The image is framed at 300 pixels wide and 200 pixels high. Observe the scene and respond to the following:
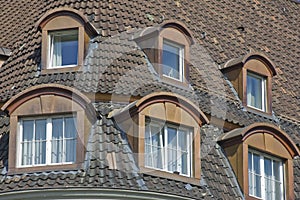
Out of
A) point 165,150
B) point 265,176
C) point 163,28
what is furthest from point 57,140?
point 265,176

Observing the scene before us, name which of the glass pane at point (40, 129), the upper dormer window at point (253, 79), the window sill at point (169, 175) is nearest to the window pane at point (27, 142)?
the glass pane at point (40, 129)

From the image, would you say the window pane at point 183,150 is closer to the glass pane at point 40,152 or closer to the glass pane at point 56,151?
the glass pane at point 56,151

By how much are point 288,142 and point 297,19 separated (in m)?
11.5

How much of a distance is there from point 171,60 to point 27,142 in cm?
541

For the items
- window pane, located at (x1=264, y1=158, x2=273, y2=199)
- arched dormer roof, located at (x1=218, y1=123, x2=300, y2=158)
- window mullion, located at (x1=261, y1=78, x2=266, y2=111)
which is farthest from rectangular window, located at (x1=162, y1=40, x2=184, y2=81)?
window pane, located at (x1=264, y1=158, x2=273, y2=199)

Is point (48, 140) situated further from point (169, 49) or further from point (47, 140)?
point (169, 49)

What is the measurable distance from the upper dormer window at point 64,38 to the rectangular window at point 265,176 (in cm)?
593

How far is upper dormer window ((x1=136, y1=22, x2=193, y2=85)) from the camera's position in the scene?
4044cm

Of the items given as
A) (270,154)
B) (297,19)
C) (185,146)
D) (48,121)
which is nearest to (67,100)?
(48,121)

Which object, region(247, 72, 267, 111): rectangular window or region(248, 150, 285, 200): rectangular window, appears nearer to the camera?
region(248, 150, 285, 200): rectangular window

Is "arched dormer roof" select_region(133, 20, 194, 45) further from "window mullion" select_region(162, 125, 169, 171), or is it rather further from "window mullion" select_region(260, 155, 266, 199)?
"window mullion" select_region(260, 155, 266, 199)

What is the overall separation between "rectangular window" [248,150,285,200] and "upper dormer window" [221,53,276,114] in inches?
89.3

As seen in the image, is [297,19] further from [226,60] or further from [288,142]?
[288,142]

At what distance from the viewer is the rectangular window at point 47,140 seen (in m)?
Answer: 38.0
